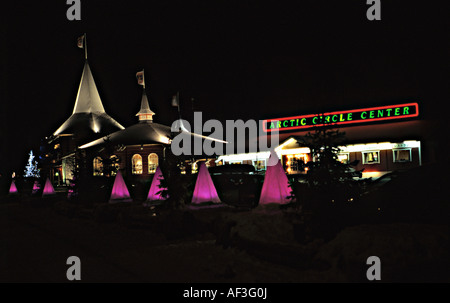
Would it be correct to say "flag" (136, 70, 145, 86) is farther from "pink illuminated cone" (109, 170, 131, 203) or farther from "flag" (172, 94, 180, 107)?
"pink illuminated cone" (109, 170, 131, 203)

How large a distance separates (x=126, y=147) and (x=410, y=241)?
112 feet

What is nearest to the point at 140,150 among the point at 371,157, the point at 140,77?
the point at 140,77

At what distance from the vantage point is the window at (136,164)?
38.4m

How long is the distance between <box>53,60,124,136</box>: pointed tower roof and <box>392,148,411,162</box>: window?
33086 mm

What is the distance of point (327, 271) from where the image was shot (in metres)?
6.90

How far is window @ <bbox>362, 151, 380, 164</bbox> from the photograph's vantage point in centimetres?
3111

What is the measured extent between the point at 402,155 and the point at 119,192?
21149mm

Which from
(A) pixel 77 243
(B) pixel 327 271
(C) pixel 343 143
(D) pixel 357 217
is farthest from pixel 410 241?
(A) pixel 77 243

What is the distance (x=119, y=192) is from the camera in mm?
21062

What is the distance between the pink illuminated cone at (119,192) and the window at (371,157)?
1946 centimetres

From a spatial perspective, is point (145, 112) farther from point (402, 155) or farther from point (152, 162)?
point (402, 155)
